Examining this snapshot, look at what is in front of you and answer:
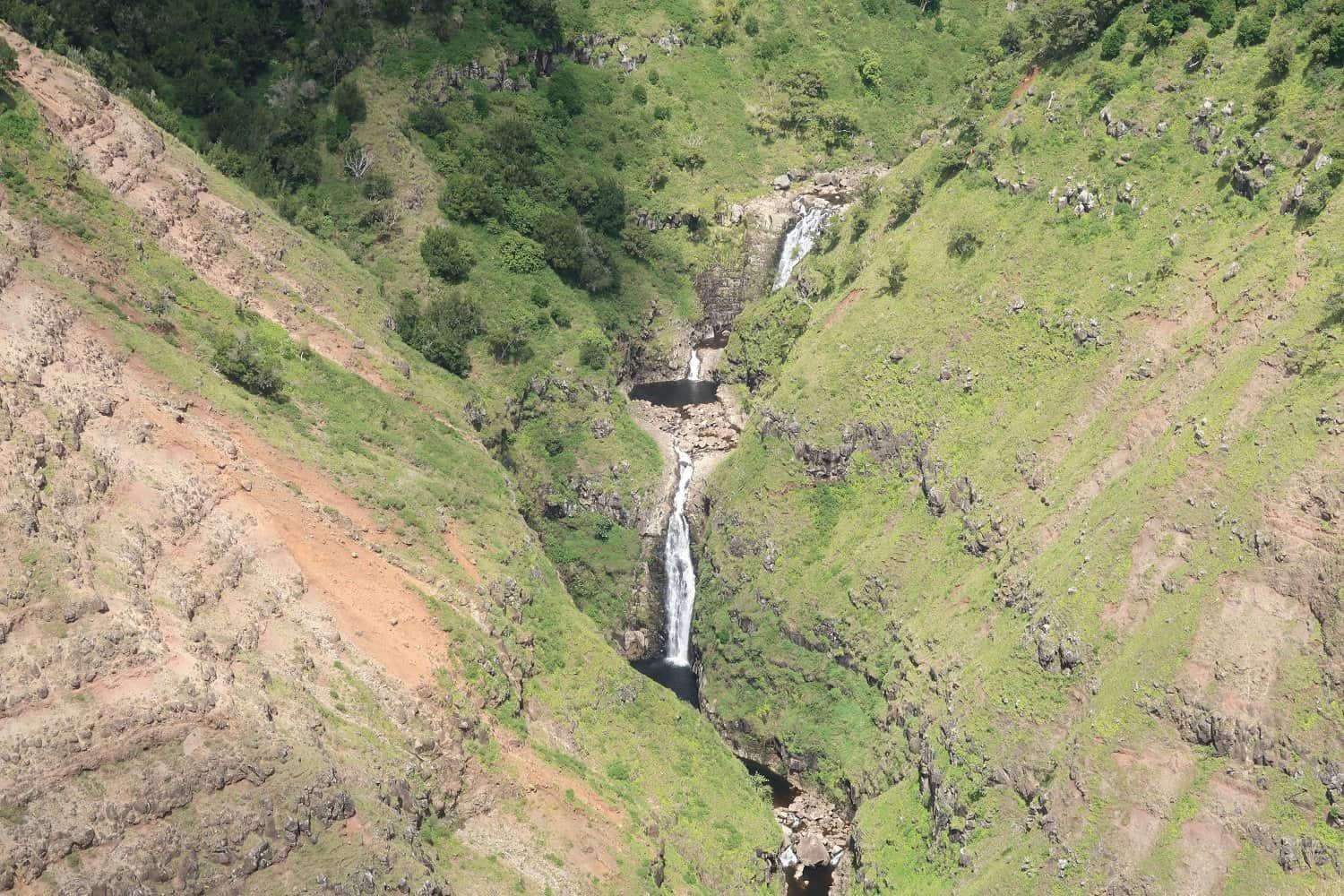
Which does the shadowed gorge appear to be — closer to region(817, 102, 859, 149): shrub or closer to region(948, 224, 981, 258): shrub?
region(948, 224, 981, 258): shrub

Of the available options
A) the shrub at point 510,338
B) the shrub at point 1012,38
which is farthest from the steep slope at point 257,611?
the shrub at point 1012,38

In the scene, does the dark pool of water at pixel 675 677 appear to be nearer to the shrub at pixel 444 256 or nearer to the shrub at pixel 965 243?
the shrub at pixel 444 256

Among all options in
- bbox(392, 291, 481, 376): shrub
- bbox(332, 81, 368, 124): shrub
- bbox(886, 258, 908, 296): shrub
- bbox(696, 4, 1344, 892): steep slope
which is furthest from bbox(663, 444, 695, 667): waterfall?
bbox(332, 81, 368, 124): shrub

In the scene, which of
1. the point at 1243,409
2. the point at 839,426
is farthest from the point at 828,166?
the point at 1243,409

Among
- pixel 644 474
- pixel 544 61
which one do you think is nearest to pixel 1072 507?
pixel 644 474

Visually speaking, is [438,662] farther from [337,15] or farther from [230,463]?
[337,15]

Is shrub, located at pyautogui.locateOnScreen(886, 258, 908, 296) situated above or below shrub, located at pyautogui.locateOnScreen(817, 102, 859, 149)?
below
